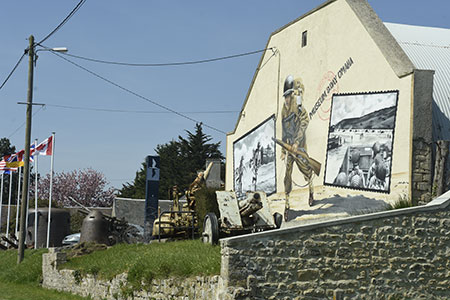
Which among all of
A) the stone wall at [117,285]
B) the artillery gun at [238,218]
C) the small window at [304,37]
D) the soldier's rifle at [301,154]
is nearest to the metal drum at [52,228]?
the stone wall at [117,285]

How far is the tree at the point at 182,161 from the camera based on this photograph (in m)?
60.8

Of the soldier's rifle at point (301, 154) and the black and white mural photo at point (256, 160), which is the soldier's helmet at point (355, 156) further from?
the black and white mural photo at point (256, 160)

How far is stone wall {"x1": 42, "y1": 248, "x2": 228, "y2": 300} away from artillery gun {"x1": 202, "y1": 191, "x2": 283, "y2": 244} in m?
2.87

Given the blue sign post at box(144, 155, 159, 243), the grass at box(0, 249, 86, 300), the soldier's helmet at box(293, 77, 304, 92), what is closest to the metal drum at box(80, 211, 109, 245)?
the grass at box(0, 249, 86, 300)

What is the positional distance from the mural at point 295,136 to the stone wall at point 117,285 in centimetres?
764

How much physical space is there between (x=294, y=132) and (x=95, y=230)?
29.0 ft

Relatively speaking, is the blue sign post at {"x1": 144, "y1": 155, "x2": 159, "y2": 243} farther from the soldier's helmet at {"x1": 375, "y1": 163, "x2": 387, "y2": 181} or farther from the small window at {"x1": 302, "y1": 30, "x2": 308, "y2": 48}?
the soldier's helmet at {"x1": 375, "y1": 163, "x2": 387, "y2": 181}

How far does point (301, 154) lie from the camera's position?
2319cm

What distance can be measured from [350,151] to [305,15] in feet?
19.6

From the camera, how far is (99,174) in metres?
74.6

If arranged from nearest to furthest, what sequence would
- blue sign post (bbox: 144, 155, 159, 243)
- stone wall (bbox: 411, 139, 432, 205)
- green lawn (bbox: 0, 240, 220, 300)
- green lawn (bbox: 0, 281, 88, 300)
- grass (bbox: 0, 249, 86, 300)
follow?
green lawn (bbox: 0, 240, 220, 300), stone wall (bbox: 411, 139, 432, 205), green lawn (bbox: 0, 281, 88, 300), grass (bbox: 0, 249, 86, 300), blue sign post (bbox: 144, 155, 159, 243)

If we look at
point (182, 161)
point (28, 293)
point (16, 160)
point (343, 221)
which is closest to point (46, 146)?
point (16, 160)

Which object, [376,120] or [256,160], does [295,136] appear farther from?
[376,120]

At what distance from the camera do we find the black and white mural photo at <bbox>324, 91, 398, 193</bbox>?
1889 centimetres
